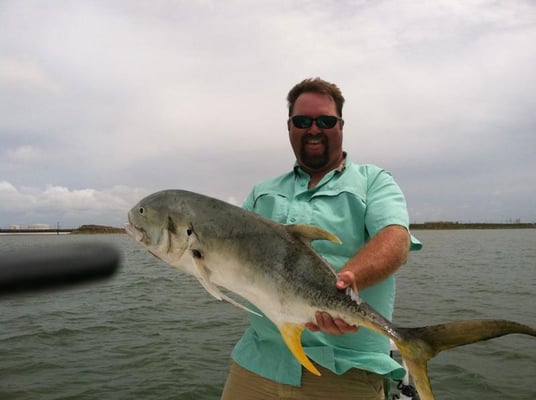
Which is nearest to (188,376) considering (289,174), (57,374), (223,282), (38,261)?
(57,374)

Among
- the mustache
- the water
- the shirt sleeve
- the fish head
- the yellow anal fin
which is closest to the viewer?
the yellow anal fin

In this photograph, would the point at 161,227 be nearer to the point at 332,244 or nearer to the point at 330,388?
the point at 332,244

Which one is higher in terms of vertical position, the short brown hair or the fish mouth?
the short brown hair

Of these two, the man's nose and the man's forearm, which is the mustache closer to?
the man's nose

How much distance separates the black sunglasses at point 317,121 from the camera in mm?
4145

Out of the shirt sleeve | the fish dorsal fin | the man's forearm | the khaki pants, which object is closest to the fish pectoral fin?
the fish dorsal fin

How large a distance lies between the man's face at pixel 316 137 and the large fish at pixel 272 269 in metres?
1.18

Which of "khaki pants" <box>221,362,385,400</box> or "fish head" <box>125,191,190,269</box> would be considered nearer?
"fish head" <box>125,191,190,269</box>

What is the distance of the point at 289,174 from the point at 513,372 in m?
8.53

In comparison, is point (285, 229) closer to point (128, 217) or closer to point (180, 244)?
point (180, 244)

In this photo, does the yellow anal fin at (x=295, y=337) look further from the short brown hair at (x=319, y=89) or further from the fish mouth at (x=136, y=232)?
the short brown hair at (x=319, y=89)

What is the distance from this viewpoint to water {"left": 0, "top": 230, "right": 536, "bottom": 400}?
30.3 ft

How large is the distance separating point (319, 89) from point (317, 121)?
32cm

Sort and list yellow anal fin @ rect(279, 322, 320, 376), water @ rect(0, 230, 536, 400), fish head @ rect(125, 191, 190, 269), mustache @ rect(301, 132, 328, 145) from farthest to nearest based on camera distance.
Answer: water @ rect(0, 230, 536, 400)
mustache @ rect(301, 132, 328, 145)
fish head @ rect(125, 191, 190, 269)
yellow anal fin @ rect(279, 322, 320, 376)
